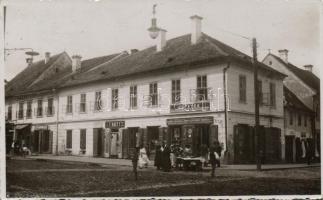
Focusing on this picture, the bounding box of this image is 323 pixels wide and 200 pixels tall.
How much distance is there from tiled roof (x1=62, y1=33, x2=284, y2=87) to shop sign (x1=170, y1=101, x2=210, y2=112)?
149cm

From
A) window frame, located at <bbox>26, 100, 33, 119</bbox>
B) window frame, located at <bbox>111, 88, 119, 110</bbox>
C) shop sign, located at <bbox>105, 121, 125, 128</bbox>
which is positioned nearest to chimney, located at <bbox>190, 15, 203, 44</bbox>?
window frame, located at <bbox>111, 88, 119, 110</bbox>

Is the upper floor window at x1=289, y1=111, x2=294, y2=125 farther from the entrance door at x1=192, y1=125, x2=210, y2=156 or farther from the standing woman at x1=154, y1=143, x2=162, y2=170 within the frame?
the standing woman at x1=154, y1=143, x2=162, y2=170

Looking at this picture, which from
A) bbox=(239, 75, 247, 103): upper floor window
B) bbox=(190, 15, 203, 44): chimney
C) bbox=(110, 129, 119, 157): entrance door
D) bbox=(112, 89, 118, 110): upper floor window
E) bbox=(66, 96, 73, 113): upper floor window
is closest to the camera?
bbox=(190, 15, 203, 44): chimney

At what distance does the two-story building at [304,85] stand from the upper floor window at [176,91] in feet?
8.33

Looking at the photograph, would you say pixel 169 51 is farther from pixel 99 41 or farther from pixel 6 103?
pixel 6 103

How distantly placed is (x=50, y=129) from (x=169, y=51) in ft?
15.5

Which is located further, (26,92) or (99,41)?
(26,92)

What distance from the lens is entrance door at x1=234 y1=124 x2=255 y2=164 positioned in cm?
1461

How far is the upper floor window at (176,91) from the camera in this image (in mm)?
13621

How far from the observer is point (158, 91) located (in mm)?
14359

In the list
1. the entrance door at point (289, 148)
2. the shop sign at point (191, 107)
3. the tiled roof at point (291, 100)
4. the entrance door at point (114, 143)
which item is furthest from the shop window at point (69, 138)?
the tiled roof at point (291, 100)

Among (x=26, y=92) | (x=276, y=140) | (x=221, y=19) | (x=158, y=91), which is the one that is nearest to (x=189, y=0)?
(x=221, y=19)

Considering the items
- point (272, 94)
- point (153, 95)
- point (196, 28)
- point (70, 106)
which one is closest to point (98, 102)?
point (70, 106)

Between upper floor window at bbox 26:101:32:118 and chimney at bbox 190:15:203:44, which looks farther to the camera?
upper floor window at bbox 26:101:32:118
